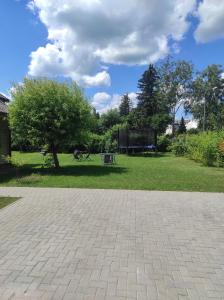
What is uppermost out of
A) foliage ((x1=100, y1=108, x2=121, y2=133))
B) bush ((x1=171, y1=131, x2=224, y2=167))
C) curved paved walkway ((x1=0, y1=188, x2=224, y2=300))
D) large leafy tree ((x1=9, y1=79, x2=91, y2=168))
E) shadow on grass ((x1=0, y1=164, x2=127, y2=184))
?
foliage ((x1=100, y1=108, x2=121, y2=133))

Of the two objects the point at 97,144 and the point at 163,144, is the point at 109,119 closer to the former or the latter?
the point at 163,144

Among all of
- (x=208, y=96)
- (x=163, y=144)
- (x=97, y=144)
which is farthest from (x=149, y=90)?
(x=97, y=144)

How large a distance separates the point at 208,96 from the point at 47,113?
54949mm

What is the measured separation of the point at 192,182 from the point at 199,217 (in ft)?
16.2

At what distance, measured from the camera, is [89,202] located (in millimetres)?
8734

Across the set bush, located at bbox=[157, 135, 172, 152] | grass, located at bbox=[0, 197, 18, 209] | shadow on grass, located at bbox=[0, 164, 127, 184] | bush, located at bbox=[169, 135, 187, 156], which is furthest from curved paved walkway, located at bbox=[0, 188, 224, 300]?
bush, located at bbox=[157, 135, 172, 152]

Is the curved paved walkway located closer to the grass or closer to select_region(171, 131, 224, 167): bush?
the grass

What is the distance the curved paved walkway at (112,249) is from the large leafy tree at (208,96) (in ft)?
180

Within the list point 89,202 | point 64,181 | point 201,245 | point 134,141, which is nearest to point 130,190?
point 89,202

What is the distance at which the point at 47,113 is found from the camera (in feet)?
49.2

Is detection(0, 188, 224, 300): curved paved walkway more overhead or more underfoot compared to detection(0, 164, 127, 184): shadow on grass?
more underfoot

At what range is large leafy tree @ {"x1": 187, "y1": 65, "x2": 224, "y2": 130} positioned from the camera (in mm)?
61134

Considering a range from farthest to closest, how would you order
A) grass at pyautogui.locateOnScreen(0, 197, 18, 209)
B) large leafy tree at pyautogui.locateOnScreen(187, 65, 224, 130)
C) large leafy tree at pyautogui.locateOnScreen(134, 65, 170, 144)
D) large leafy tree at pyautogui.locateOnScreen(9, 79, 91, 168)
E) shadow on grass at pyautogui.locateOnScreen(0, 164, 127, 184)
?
1. large leafy tree at pyautogui.locateOnScreen(187, 65, 224, 130)
2. large leafy tree at pyautogui.locateOnScreen(134, 65, 170, 144)
3. large leafy tree at pyautogui.locateOnScreen(9, 79, 91, 168)
4. shadow on grass at pyautogui.locateOnScreen(0, 164, 127, 184)
5. grass at pyautogui.locateOnScreen(0, 197, 18, 209)

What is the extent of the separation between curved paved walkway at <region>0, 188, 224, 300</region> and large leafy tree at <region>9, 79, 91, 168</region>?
6746 mm
